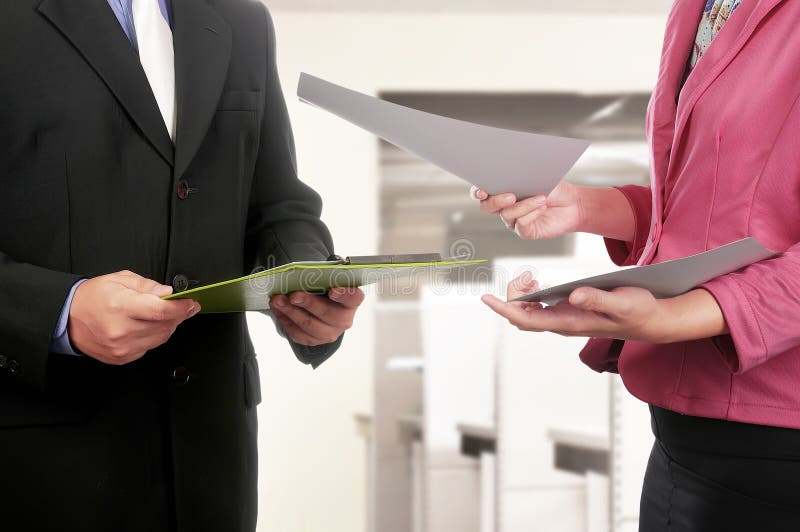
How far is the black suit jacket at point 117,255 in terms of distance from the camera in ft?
2.82

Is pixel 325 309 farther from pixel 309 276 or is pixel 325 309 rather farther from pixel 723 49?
pixel 723 49

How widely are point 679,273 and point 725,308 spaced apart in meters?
0.06

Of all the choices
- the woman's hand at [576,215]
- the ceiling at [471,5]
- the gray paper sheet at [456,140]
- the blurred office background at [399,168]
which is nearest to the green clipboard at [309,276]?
the gray paper sheet at [456,140]

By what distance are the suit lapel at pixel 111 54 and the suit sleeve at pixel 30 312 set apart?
22 cm

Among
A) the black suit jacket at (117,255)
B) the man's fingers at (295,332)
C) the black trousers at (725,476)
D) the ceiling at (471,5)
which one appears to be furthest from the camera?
the ceiling at (471,5)

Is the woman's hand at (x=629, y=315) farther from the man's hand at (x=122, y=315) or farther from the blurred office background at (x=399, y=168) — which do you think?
the blurred office background at (x=399, y=168)

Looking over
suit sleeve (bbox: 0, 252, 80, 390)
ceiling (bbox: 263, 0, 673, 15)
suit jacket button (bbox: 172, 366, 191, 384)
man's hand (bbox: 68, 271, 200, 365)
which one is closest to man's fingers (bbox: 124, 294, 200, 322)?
man's hand (bbox: 68, 271, 200, 365)

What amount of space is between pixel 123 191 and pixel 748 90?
0.71 metres

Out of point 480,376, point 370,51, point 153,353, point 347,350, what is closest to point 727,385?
point 153,353

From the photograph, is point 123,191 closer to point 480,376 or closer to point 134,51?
point 134,51

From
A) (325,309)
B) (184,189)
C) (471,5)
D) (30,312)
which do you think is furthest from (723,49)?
(471,5)

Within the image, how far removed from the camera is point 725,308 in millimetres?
646

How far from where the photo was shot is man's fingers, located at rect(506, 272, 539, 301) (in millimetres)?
799

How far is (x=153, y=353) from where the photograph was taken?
95 cm
